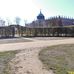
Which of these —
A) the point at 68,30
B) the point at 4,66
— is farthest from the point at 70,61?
the point at 68,30

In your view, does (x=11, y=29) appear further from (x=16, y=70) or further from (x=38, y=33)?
(x=16, y=70)

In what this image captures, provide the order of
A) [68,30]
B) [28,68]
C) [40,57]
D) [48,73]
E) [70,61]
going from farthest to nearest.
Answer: [68,30]
[40,57]
[70,61]
[28,68]
[48,73]

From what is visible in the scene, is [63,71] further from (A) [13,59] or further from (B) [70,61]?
(A) [13,59]

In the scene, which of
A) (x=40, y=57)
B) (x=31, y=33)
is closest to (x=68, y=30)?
(x=31, y=33)

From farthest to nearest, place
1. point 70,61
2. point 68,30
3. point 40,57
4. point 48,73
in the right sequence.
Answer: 1. point 68,30
2. point 40,57
3. point 70,61
4. point 48,73

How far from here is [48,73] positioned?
852 cm

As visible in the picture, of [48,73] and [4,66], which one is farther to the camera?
[4,66]

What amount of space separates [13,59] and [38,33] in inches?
878

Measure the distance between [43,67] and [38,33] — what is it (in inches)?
939

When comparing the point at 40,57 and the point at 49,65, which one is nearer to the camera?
the point at 49,65

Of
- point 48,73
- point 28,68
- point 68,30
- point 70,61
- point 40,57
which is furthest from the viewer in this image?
point 68,30

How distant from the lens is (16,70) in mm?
8805

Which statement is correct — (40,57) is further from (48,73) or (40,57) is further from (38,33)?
(38,33)

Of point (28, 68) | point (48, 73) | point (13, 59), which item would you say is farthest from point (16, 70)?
point (13, 59)
